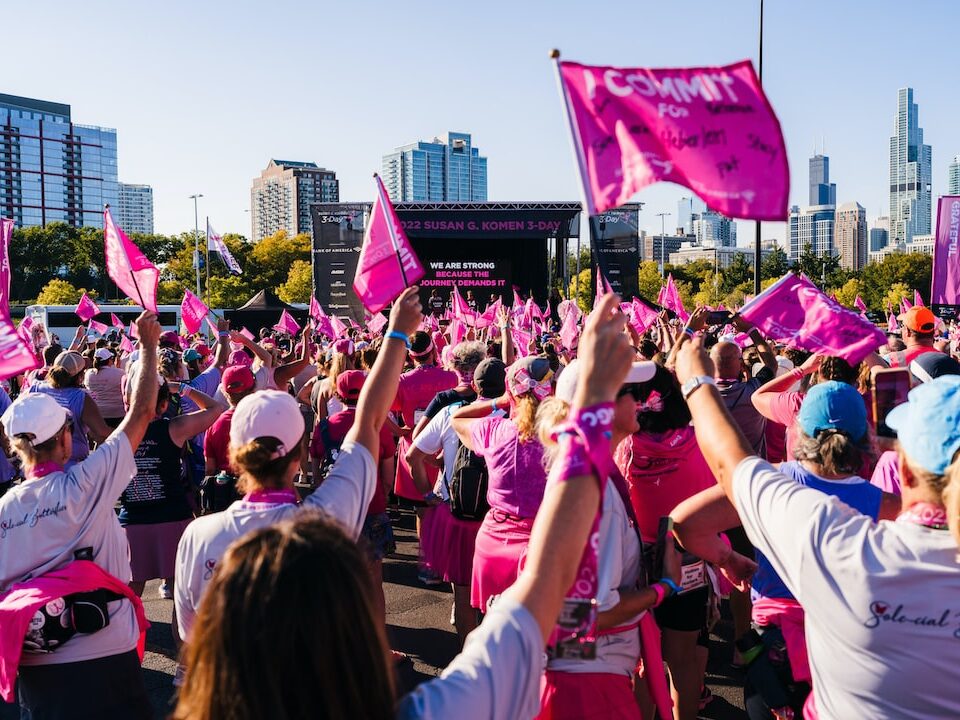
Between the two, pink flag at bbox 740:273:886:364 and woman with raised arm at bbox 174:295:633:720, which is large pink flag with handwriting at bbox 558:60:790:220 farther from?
pink flag at bbox 740:273:886:364

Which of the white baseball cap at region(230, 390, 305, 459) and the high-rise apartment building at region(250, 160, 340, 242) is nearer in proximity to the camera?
the white baseball cap at region(230, 390, 305, 459)

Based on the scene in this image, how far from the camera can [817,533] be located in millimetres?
1891

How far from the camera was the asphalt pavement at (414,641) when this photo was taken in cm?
469

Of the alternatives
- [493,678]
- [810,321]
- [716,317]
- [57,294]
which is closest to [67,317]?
[57,294]

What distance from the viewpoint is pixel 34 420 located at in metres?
3.10

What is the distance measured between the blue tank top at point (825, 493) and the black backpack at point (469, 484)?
1.85m

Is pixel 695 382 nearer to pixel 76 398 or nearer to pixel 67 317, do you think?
pixel 76 398

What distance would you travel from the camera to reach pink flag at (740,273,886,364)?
16.4 ft

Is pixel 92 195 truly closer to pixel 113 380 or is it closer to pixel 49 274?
pixel 49 274

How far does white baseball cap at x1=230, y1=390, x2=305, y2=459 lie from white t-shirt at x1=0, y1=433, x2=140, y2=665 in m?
0.69

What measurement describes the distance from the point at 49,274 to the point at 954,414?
2980 inches

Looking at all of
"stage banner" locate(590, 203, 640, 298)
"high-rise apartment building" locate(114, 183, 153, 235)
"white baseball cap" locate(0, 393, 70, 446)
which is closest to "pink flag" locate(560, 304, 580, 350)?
"white baseball cap" locate(0, 393, 70, 446)

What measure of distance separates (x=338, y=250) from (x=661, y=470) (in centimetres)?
3014

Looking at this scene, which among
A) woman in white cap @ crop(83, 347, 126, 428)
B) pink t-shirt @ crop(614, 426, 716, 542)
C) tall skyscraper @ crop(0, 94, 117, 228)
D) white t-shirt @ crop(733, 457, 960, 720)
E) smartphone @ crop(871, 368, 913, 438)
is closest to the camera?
white t-shirt @ crop(733, 457, 960, 720)
